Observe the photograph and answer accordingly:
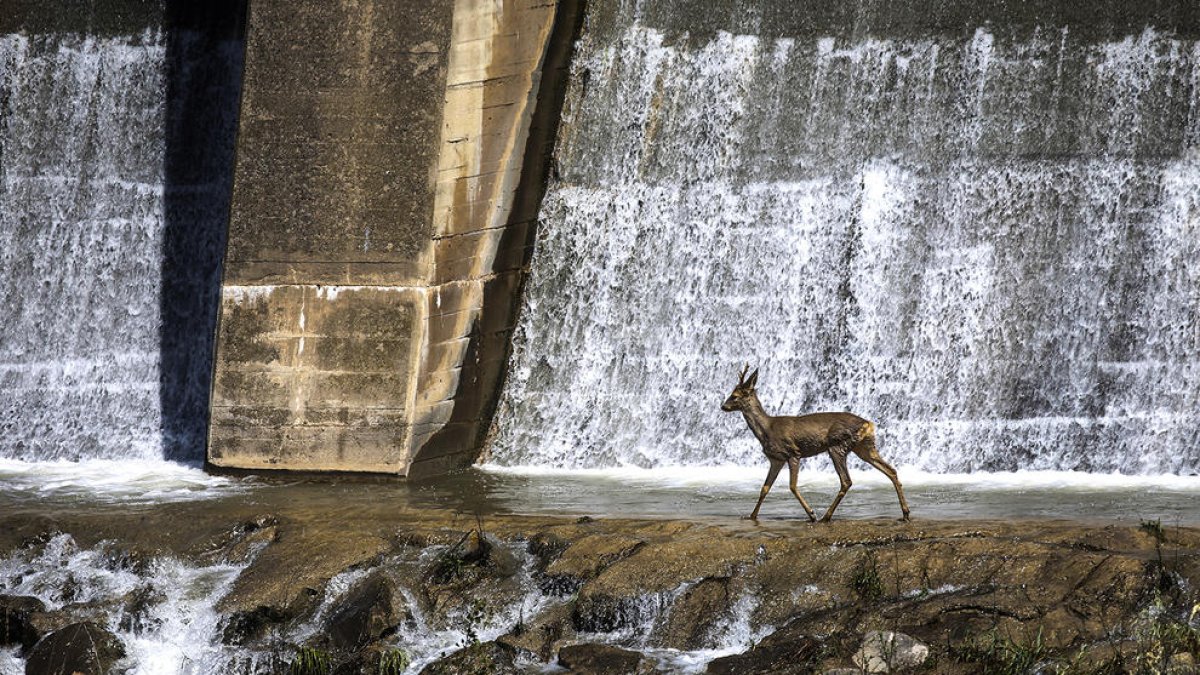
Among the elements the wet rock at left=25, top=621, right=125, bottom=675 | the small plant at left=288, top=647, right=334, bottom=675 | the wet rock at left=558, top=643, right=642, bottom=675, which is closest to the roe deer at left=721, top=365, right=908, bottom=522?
the wet rock at left=558, top=643, right=642, bottom=675

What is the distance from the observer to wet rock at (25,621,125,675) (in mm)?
10188

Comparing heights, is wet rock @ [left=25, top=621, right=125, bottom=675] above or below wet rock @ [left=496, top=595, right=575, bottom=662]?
below

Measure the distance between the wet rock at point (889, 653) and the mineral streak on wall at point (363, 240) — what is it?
271 inches

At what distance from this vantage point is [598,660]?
9656 mm

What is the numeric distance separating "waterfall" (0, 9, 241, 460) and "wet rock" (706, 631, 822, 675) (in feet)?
27.0

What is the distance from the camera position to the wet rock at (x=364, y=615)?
404 inches

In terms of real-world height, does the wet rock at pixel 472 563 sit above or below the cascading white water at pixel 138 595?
above

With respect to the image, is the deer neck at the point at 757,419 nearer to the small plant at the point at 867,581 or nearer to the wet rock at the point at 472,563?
the small plant at the point at 867,581

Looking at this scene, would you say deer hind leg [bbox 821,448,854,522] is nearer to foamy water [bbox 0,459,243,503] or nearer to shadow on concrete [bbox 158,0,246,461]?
foamy water [bbox 0,459,243,503]

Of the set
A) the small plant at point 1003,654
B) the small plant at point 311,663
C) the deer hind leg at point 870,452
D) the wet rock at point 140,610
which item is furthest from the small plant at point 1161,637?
the wet rock at point 140,610

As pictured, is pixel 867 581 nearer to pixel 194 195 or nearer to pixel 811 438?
pixel 811 438

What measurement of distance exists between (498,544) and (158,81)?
9.22 m

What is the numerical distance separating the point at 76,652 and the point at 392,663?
1906 millimetres

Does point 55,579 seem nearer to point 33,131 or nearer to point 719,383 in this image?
point 719,383
